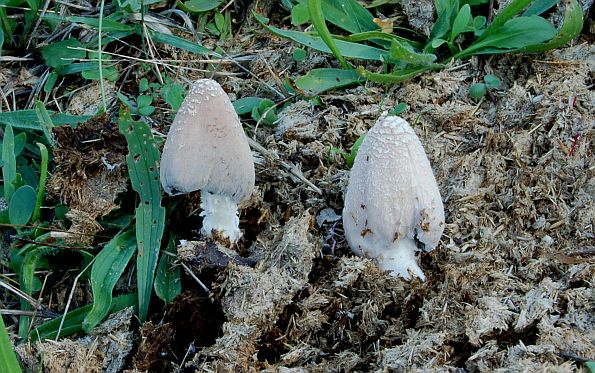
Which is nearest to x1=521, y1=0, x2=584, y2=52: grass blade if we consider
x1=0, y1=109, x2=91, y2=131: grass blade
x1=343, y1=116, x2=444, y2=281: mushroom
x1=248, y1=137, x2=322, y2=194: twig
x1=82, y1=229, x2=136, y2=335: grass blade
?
x1=343, y1=116, x2=444, y2=281: mushroom

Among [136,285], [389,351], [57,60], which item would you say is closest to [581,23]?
[389,351]

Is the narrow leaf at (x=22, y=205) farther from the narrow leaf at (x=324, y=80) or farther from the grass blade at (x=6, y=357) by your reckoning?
the narrow leaf at (x=324, y=80)

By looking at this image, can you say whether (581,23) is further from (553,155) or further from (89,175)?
(89,175)

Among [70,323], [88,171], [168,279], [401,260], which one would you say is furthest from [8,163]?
[401,260]

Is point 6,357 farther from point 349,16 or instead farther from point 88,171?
point 349,16

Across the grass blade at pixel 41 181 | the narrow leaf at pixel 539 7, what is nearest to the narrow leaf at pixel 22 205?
the grass blade at pixel 41 181

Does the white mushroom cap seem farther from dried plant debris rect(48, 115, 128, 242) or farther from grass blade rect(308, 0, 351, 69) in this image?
grass blade rect(308, 0, 351, 69)
